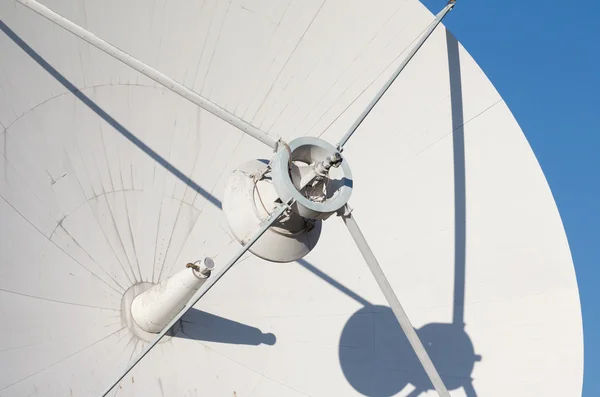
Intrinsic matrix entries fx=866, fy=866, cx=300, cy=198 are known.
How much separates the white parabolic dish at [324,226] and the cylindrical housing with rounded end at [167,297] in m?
0.37

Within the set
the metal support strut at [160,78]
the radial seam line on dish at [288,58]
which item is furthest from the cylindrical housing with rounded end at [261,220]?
the radial seam line on dish at [288,58]

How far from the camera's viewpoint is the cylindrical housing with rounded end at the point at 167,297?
12578 mm

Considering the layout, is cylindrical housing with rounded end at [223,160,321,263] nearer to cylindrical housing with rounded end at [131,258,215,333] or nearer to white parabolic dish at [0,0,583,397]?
cylindrical housing with rounded end at [131,258,215,333]

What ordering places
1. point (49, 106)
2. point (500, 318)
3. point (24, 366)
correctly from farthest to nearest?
1. point (500, 318)
2. point (49, 106)
3. point (24, 366)

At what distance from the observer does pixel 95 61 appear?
13562 millimetres

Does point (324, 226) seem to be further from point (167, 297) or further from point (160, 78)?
point (160, 78)

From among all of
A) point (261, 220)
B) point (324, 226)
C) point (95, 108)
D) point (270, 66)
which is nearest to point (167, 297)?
point (261, 220)

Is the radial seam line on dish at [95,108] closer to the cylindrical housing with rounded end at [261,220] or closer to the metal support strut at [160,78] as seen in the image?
the metal support strut at [160,78]

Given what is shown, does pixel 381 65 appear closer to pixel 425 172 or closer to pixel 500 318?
pixel 425 172

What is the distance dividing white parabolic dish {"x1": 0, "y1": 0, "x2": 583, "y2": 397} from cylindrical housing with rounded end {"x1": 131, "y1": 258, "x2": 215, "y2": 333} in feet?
1.22

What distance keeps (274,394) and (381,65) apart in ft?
18.8

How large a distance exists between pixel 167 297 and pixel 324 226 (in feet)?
11.8

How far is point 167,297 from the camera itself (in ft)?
42.1

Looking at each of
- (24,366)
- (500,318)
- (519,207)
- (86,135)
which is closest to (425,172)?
(519,207)
